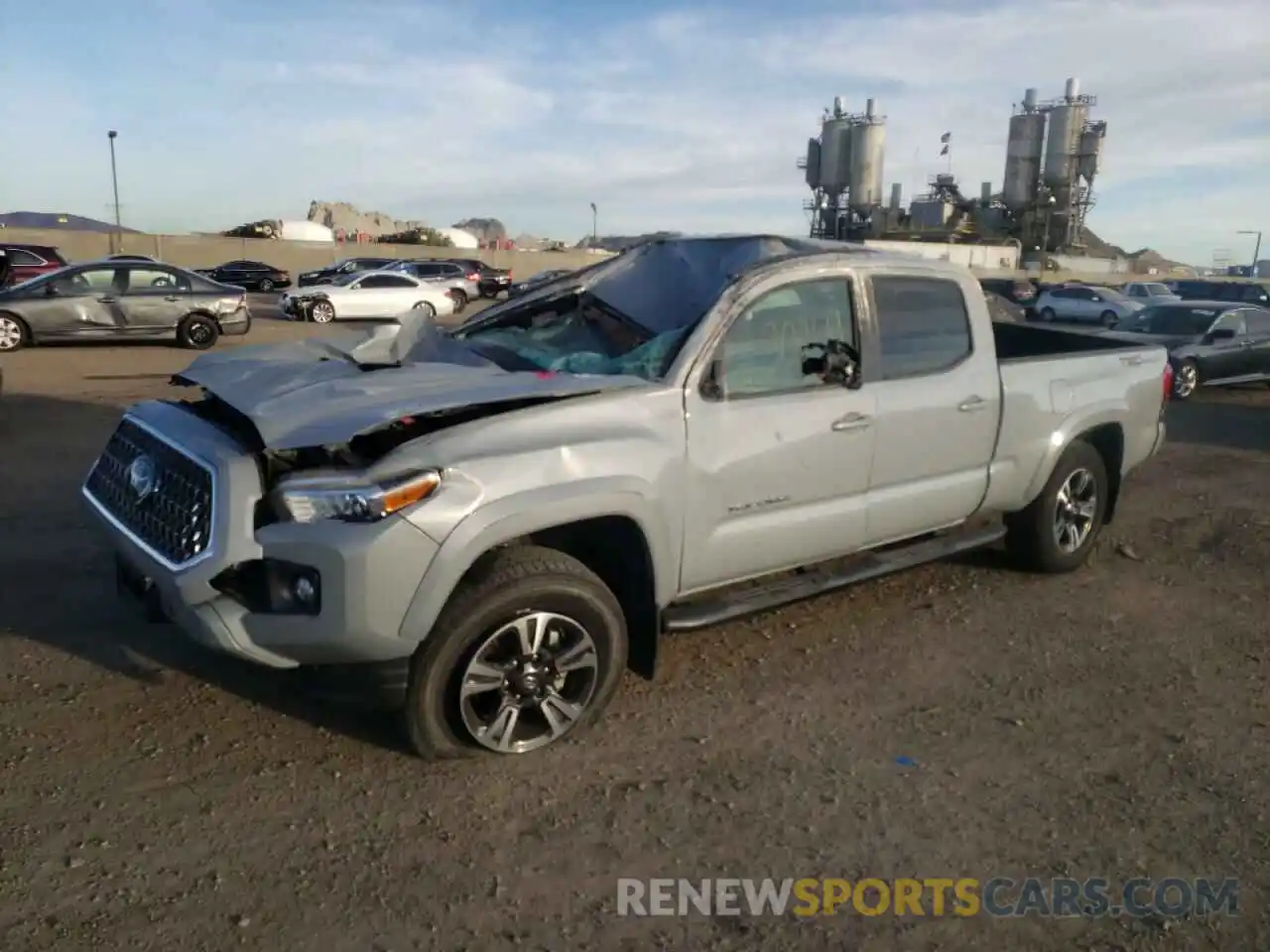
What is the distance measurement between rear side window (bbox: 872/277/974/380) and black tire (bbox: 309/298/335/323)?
73.7ft

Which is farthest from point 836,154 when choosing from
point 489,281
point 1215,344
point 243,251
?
point 1215,344

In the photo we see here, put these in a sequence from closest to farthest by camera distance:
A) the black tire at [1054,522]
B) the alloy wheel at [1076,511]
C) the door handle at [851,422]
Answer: the door handle at [851,422]
the black tire at [1054,522]
the alloy wheel at [1076,511]

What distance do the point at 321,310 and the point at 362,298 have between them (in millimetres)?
1058

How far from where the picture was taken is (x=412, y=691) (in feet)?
11.6

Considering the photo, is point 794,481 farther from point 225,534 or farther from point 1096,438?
point 1096,438

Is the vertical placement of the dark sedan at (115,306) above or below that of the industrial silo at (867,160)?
Answer: below

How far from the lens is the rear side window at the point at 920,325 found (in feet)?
15.7

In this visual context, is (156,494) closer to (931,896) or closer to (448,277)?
(931,896)

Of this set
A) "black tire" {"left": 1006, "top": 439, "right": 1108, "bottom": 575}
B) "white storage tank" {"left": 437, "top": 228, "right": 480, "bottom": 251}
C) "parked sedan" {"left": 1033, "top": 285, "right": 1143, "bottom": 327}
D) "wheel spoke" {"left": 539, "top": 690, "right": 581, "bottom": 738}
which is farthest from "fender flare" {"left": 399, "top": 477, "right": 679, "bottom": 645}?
"white storage tank" {"left": 437, "top": 228, "right": 480, "bottom": 251}

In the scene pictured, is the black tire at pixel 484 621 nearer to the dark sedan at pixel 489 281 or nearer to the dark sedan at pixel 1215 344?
the dark sedan at pixel 1215 344

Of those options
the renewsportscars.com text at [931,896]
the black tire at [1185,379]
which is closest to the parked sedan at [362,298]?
the black tire at [1185,379]

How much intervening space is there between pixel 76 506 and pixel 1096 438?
647 centimetres

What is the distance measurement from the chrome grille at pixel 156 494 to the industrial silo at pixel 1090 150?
83.2 metres

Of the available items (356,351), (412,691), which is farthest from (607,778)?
(356,351)
